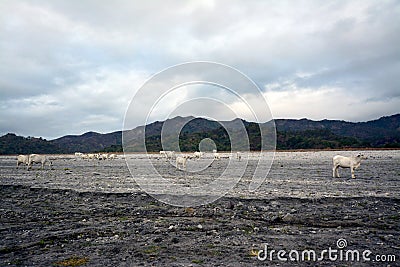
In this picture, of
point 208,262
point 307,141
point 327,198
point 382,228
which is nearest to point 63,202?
point 208,262

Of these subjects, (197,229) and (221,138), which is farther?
(221,138)

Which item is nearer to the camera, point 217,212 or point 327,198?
point 217,212

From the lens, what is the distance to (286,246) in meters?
6.61

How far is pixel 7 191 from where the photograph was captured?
53.5 ft

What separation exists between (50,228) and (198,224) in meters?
3.93

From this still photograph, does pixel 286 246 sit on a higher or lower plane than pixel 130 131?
lower

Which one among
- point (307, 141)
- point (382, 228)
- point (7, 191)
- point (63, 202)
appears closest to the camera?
point (382, 228)

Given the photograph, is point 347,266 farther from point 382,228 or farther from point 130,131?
point 130,131

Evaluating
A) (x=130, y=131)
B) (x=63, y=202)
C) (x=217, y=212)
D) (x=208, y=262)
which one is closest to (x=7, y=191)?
(x=63, y=202)

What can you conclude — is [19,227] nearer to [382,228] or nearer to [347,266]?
[347,266]

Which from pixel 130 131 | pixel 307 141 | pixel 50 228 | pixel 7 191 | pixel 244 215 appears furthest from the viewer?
pixel 307 141

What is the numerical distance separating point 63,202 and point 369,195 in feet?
39.5

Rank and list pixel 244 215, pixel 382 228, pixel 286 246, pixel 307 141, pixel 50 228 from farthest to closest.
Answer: pixel 307 141
pixel 244 215
pixel 50 228
pixel 382 228
pixel 286 246

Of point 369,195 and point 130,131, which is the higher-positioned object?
point 130,131
